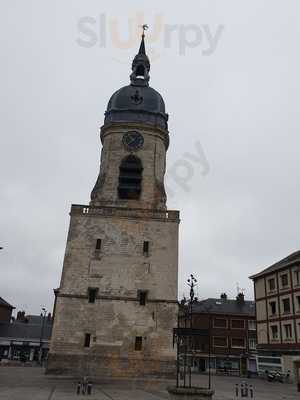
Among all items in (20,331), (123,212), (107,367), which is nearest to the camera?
(107,367)

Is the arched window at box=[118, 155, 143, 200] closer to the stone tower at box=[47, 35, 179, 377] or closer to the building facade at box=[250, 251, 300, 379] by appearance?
the stone tower at box=[47, 35, 179, 377]

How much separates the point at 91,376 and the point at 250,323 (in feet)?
104

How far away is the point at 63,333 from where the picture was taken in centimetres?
2467

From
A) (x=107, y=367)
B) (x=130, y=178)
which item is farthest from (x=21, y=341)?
(x=130, y=178)

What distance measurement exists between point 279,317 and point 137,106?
849 inches

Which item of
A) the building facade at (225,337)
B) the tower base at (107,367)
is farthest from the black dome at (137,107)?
the building facade at (225,337)

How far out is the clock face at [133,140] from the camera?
3162 cm

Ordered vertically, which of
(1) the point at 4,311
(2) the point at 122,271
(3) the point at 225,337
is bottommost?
(3) the point at 225,337

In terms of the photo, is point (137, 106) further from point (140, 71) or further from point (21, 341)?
point (21, 341)

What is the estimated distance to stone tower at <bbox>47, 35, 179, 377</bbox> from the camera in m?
24.4

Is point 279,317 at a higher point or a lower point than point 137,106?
lower

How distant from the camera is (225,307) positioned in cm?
5194

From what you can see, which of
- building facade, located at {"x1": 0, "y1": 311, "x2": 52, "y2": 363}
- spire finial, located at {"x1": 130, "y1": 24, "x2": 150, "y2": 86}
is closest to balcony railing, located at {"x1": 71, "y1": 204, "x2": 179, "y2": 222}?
spire finial, located at {"x1": 130, "y1": 24, "x2": 150, "y2": 86}

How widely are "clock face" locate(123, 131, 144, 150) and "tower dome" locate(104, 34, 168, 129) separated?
123cm
